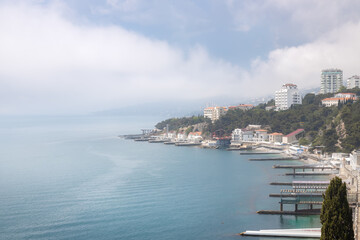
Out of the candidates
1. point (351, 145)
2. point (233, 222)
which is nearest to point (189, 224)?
point (233, 222)

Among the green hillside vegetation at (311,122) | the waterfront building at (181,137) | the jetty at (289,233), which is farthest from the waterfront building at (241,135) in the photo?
the jetty at (289,233)

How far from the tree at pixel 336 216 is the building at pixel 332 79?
59709mm

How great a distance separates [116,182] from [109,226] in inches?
387

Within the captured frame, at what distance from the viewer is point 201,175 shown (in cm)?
2916

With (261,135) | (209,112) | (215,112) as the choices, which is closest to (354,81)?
(261,135)

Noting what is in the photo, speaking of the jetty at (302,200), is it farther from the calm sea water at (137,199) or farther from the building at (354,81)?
the building at (354,81)

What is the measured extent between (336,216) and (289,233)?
16.6 ft

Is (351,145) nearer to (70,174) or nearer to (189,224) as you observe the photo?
(189,224)

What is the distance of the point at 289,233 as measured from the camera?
49.3 feet

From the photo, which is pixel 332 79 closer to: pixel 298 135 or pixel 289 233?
pixel 298 135

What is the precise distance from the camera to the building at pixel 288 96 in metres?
59.3

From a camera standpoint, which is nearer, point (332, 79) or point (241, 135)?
point (241, 135)

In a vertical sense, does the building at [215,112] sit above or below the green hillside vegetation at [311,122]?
above

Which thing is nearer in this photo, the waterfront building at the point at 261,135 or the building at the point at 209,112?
the waterfront building at the point at 261,135
